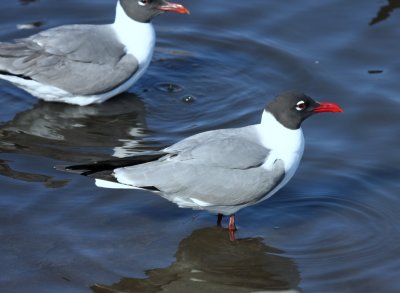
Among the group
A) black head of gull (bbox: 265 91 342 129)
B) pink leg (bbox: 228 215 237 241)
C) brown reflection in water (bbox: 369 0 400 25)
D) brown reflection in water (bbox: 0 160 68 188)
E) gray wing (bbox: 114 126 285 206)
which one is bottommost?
pink leg (bbox: 228 215 237 241)

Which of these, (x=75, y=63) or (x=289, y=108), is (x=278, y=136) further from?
(x=75, y=63)

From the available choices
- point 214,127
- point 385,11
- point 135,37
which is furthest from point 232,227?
point 385,11

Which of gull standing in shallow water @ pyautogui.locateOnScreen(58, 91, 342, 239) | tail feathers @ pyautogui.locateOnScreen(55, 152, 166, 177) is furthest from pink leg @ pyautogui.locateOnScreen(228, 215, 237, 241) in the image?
tail feathers @ pyautogui.locateOnScreen(55, 152, 166, 177)

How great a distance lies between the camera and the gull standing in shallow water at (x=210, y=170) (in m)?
7.70

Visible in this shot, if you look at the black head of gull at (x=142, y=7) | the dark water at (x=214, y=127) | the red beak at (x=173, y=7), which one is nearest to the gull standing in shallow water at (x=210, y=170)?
the dark water at (x=214, y=127)

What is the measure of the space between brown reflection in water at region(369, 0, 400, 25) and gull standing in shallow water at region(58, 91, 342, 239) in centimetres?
446

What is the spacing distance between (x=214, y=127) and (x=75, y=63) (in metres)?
1.75

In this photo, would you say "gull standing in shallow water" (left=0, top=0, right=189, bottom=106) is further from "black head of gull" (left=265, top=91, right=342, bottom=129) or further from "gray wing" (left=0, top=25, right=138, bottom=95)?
"black head of gull" (left=265, top=91, right=342, bottom=129)

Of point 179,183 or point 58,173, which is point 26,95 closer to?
point 58,173

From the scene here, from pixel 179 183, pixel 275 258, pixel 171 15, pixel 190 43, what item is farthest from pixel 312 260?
pixel 171 15

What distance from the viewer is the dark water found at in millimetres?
7586

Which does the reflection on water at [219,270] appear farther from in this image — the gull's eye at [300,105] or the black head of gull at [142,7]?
the black head of gull at [142,7]

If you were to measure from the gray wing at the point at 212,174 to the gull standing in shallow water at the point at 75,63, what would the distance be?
2849mm

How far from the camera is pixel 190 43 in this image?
11898 millimetres
